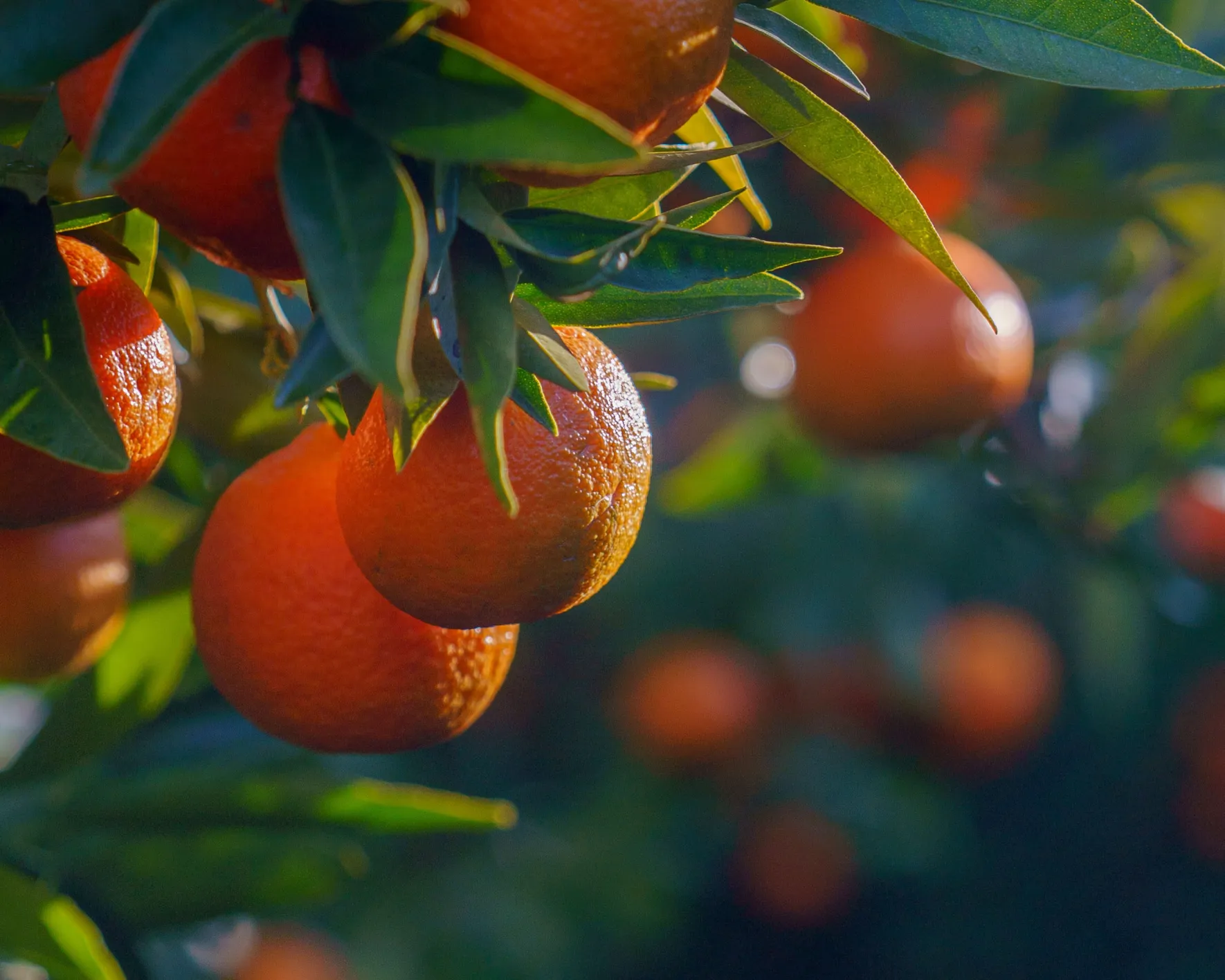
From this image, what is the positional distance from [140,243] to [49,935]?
0.47m

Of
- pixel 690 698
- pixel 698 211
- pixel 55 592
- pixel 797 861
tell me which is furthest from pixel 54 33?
pixel 797 861

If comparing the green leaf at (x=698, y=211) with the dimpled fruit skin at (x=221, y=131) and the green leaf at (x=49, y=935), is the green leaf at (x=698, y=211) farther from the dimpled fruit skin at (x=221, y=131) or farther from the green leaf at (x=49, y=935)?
the green leaf at (x=49, y=935)

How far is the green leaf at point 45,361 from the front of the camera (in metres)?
0.47

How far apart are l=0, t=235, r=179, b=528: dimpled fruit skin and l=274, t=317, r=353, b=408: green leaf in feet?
0.56

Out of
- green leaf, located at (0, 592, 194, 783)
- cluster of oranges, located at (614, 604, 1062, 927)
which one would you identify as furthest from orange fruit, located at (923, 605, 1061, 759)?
green leaf, located at (0, 592, 194, 783)

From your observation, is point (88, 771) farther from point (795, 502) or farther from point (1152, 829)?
point (1152, 829)

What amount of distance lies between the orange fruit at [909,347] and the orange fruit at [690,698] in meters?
0.74


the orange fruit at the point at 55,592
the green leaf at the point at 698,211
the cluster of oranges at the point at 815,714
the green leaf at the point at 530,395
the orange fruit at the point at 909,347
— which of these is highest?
the green leaf at the point at 698,211

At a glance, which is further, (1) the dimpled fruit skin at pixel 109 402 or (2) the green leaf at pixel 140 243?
(2) the green leaf at pixel 140 243

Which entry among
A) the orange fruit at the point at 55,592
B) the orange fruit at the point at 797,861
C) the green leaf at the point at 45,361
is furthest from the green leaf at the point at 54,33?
the orange fruit at the point at 797,861

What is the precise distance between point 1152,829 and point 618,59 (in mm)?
2288

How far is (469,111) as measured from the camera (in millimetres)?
392

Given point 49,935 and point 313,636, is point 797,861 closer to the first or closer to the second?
point 49,935

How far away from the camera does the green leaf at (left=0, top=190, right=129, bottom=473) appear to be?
470 millimetres
